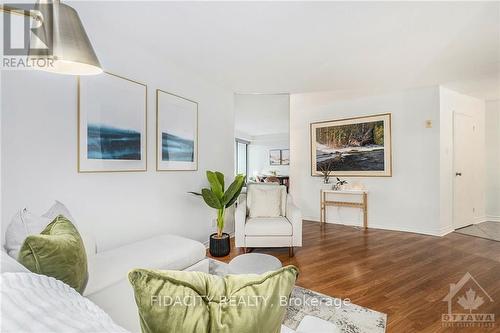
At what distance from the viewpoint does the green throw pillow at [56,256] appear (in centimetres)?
82

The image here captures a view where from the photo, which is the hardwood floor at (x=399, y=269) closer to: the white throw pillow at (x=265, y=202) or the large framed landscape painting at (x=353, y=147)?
the white throw pillow at (x=265, y=202)

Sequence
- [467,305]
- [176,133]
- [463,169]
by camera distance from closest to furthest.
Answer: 1. [467,305]
2. [176,133]
3. [463,169]

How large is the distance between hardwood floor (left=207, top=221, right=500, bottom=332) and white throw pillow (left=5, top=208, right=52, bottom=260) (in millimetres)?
2007

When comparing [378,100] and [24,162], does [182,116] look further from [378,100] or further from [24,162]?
[378,100]

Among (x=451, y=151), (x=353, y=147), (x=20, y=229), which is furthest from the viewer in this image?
(x=353, y=147)

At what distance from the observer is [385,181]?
421 cm

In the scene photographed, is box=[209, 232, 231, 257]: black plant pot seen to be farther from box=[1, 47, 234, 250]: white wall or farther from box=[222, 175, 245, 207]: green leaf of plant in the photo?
box=[222, 175, 245, 207]: green leaf of plant

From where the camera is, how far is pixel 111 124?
214cm

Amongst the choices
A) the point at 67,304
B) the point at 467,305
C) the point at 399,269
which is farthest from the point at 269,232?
the point at 67,304

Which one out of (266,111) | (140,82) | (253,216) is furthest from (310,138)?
(140,82)

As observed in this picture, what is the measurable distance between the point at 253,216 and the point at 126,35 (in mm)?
2484

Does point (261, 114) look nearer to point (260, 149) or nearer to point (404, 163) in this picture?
point (260, 149)

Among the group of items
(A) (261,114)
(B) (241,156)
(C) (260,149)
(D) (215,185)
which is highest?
(A) (261,114)

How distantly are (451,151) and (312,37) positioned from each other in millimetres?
3377
